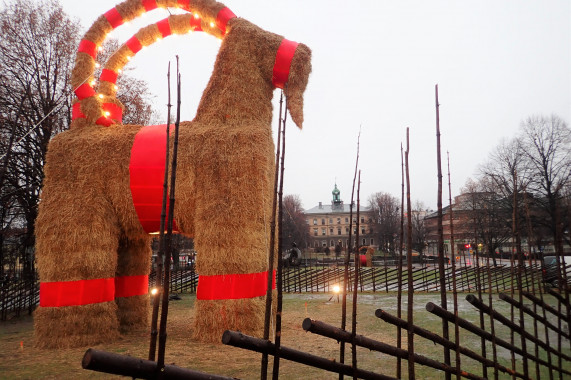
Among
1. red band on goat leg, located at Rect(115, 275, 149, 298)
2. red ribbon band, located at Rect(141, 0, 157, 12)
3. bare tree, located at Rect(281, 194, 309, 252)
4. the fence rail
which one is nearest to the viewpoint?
red ribbon band, located at Rect(141, 0, 157, 12)

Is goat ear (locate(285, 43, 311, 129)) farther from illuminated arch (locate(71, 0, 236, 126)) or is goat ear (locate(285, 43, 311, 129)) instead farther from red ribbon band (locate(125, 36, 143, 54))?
red ribbon band (locate(125, 36, 143, 54))

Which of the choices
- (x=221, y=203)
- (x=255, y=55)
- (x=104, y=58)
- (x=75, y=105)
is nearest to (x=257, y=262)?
(x=221, y=203)

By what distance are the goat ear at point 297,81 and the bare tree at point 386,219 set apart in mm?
36491

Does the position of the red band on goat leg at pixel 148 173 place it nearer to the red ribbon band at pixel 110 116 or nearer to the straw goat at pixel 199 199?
the straw goat at pixel 199 199

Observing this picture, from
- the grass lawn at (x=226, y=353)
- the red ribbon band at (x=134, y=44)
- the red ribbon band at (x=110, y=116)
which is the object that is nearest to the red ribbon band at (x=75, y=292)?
the grass lawn at (x=226, y=353)

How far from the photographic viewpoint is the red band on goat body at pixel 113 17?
665 centimetres

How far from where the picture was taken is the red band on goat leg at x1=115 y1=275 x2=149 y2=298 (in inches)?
277

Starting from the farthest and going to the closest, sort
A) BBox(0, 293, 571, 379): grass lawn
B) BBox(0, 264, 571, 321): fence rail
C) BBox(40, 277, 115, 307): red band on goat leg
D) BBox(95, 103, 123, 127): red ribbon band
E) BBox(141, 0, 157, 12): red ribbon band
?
BBox(0, 264, 571, 321): fence rail → BBox(95, 103, 123, 127): red ribbon band → BBox(141, 0, 157, 12): red ribbon band → BBox(40, 277, 115, 307): red band on goat leg → BBox(0, 293, 571, 379): grass lawn

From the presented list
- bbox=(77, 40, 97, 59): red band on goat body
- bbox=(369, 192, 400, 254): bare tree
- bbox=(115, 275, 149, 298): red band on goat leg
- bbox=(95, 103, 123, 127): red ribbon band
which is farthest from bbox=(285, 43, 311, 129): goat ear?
bbox=(369, 192, 400, 254): bare tree

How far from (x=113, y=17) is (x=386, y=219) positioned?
47337 mm

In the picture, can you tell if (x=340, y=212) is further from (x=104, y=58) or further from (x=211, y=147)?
(x=211, y=147)

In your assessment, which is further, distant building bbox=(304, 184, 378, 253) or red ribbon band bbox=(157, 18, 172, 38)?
distant building bbox=(304, 184, 378, 253)

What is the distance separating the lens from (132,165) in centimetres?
589

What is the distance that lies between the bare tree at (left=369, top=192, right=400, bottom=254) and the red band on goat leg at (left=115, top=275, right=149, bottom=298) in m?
36.3
